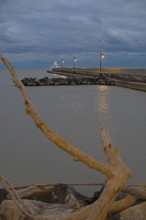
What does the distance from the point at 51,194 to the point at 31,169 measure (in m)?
3.19

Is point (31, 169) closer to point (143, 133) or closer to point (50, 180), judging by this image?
point (50, 180)

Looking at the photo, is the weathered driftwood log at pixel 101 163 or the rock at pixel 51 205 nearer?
the weathered driftwood log at pixel 101 163

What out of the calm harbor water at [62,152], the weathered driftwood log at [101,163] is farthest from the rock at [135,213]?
the calm harbor water at [62,152]

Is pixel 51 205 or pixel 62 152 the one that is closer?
pixel 51 205

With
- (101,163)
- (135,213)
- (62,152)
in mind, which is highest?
(101,163)

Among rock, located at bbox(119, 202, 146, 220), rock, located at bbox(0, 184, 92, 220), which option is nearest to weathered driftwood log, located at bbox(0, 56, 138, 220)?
Result: rock, located at bbox(0, 184, 92, 220)

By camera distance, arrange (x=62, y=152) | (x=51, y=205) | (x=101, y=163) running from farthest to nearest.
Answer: (x=62, y=152), (x=51, y=205), (x=101, y=163)

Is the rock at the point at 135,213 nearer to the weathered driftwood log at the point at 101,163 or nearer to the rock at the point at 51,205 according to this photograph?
the rock at the point at 51,205

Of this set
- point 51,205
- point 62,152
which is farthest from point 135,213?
point 62,152

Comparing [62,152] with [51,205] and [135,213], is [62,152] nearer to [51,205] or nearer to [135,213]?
[51,205]

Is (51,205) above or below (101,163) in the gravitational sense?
below

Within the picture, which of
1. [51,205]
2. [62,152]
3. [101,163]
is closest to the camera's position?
[101,163]

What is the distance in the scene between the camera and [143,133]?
12734 mm

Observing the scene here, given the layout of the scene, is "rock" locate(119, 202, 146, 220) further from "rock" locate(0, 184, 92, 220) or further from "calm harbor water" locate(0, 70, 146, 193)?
"calm harbor water" locate(0, 70, 146, 193)
